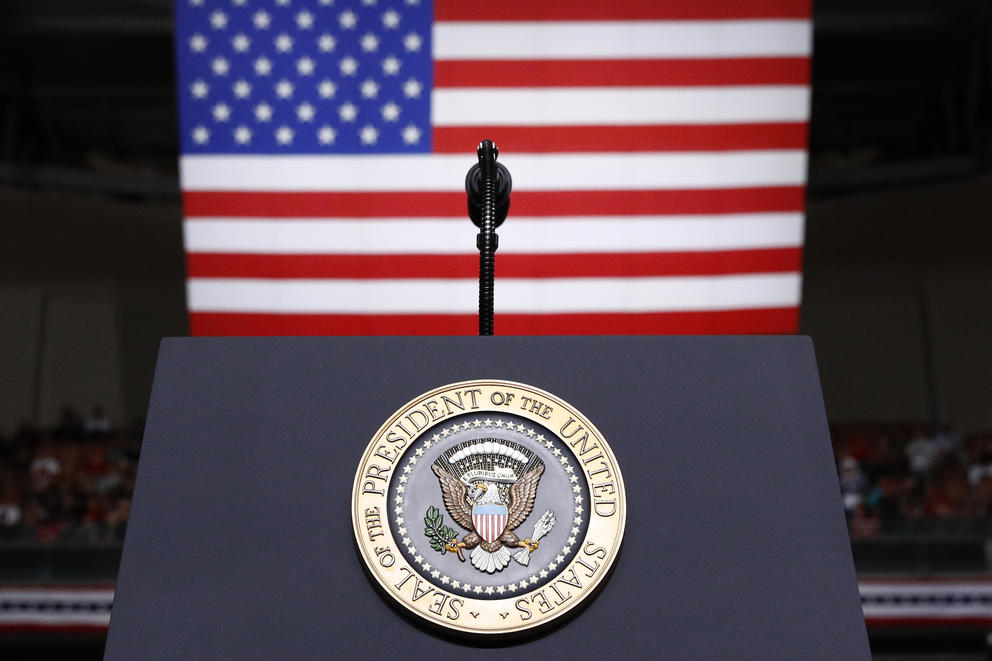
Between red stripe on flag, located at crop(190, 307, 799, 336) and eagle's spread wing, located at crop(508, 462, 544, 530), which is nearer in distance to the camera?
eagle's spread wing, located at crop(508, 462, 544, 530)

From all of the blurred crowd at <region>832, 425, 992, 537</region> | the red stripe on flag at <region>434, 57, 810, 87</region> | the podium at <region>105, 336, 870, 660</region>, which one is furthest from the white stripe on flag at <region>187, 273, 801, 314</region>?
the blurred crowd at <region>832, 425, 992, 537</region>

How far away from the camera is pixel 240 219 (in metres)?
3.16

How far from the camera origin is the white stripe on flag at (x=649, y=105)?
3174 millimetres

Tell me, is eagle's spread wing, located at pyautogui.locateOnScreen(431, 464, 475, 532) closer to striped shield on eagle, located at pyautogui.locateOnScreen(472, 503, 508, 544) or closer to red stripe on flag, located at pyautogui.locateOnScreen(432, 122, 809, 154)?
striped shield on eagle, located at pyautogui.locateOnScreen(472, 503, 508, 544)

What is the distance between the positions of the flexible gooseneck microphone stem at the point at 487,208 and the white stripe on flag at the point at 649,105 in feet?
5.77

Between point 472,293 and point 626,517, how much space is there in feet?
6.79

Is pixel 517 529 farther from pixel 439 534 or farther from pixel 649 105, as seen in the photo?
pixel 649 105

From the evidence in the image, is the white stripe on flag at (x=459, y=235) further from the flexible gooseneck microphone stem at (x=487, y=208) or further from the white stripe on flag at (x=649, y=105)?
the flexible gooseneck microphone stem at (x=487, y=208)

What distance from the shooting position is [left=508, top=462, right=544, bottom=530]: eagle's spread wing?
1.11 meters

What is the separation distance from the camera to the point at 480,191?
144cm

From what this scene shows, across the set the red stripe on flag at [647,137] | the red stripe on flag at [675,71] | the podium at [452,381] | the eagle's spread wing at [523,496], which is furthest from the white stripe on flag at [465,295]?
the eagle's spread wing at [523,496]

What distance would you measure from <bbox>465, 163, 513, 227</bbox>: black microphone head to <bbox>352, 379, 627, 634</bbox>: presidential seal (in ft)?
1.20

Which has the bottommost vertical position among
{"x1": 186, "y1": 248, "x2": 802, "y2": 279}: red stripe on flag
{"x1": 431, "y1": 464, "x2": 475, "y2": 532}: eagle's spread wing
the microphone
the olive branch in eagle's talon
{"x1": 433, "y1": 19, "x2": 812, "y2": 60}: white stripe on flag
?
the olive branch in eagle's talon

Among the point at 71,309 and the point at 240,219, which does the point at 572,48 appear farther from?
the point at 71,309
